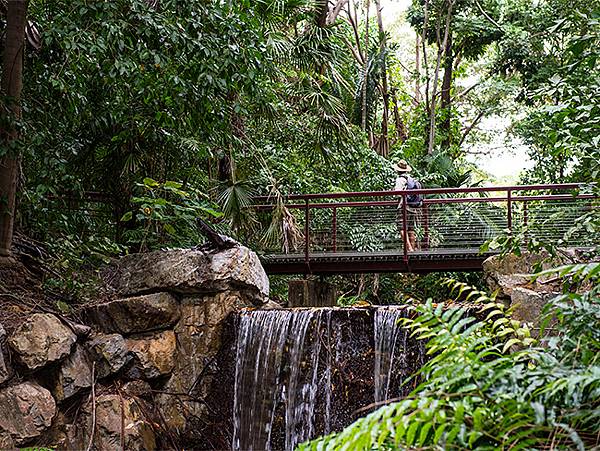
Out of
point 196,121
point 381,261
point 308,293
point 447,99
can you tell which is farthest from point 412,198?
point 447,99

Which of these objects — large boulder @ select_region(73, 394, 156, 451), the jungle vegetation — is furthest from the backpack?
large boulder @ select_region(73, 394, 156, 451)

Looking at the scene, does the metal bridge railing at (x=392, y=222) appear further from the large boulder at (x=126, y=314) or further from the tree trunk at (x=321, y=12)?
the large boulder at (x=126, y=314)

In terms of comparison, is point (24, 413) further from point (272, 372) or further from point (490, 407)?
point (490, 407)

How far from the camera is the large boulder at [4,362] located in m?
5.88

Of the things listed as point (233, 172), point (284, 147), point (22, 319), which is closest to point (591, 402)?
point (22, 319)

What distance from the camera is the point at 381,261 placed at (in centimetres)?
1080

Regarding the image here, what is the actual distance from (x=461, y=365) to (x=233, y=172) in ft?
28.3

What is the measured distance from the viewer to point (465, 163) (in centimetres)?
1938

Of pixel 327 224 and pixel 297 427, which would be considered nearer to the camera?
pixel 297 427

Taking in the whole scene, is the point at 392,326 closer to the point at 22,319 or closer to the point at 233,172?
the point at 22,319

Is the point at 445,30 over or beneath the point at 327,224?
over

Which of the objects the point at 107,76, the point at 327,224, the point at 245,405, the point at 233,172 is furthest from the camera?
the point at 327,224

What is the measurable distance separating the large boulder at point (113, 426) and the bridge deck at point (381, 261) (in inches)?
162

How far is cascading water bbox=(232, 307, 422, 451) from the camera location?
7.05 metres
